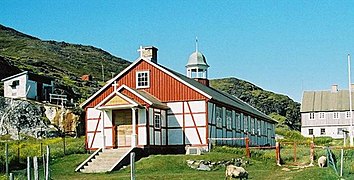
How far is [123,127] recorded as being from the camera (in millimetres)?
37031

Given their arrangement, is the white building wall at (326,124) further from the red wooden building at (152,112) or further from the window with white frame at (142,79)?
the window with white frame at (142,79)

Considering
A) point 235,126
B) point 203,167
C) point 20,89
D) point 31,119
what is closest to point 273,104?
point 20,89

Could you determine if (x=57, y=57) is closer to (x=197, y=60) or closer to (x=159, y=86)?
(x=197, y=60)

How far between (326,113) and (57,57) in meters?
84.2

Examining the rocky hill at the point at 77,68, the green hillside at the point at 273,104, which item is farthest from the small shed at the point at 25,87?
the green hillside at the point at 273,104

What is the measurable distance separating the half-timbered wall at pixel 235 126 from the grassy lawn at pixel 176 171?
415 centimetres

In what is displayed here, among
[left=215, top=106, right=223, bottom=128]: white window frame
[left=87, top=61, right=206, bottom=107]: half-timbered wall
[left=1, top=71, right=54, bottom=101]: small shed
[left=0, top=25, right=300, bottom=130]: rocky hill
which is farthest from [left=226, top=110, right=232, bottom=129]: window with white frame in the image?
[left=0, top=25, right=300, bottom=130]: rocky hill

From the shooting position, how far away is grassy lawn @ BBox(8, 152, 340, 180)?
26.2m

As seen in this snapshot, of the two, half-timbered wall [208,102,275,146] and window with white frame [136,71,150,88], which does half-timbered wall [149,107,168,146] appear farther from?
half-timbered wall [208,102,275,146]

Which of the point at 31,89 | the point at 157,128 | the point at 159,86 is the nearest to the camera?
the point at 157,128

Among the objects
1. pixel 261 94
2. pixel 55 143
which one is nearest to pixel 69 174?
pixel 55 143

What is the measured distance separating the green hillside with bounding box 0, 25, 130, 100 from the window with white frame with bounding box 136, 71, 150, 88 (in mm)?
50795

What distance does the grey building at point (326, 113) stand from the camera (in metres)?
84.1

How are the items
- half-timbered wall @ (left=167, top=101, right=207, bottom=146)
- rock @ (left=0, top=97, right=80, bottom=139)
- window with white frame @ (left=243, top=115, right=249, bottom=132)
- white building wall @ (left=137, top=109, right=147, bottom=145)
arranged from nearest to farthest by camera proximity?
white building wall @ (left=137, top=109, right=147, bottom=145) → half-timbered wall @ (left=167, top=101, right=207, bottom=146) → window with white frame @ (left=243, top=115, right=249, bottom=132) → rock @ (left=0, top=97, right=80, bottom=139)
